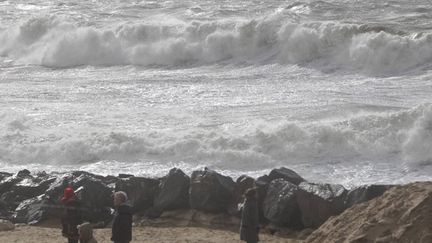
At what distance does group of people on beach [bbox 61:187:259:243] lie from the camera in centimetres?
969

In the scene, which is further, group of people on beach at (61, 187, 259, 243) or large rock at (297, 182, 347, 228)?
large rock at (297, 182, 347, 228)

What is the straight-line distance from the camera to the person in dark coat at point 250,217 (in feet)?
33.6

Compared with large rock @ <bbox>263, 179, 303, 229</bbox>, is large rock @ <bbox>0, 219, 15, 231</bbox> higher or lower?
lower

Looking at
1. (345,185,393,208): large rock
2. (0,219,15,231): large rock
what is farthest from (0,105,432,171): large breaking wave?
(0,219,15,231): large rock

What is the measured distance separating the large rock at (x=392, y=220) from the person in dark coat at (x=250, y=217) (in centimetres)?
92

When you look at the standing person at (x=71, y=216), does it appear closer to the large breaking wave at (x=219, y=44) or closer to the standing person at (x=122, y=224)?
the standing person at (x=122, y=224)

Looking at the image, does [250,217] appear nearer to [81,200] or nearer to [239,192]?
[239,192]

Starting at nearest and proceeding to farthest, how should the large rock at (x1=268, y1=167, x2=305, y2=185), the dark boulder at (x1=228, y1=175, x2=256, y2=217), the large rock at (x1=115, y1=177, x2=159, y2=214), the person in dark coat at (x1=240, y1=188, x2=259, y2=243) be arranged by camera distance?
the person in dark coat at (x1=240, y1=188, x2=259, y2=243)
the dark boulder at (x1=228, y1=175, x2=256, y2=217)
the large rock at (x1=268, y1=167, x2=305, y2=185)
the large rock at (x1=115, y1=177, x2=159, y2=214)

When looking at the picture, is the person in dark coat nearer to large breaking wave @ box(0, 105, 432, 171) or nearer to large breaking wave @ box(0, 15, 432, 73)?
large breaking wave @ box(0, 105, 432, 171)

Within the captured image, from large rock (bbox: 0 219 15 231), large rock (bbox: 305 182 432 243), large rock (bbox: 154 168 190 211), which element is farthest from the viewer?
large rock (bbox: 154 168 190 211)

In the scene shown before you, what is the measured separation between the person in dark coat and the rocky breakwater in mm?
2453

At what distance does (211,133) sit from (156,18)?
16268 millimetres

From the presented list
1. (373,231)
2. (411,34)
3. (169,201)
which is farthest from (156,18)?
(373,231)

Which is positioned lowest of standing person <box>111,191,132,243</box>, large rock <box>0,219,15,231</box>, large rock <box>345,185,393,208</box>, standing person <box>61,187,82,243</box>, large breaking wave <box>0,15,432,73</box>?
large breaking wave <box>0,15,432,73</box>
